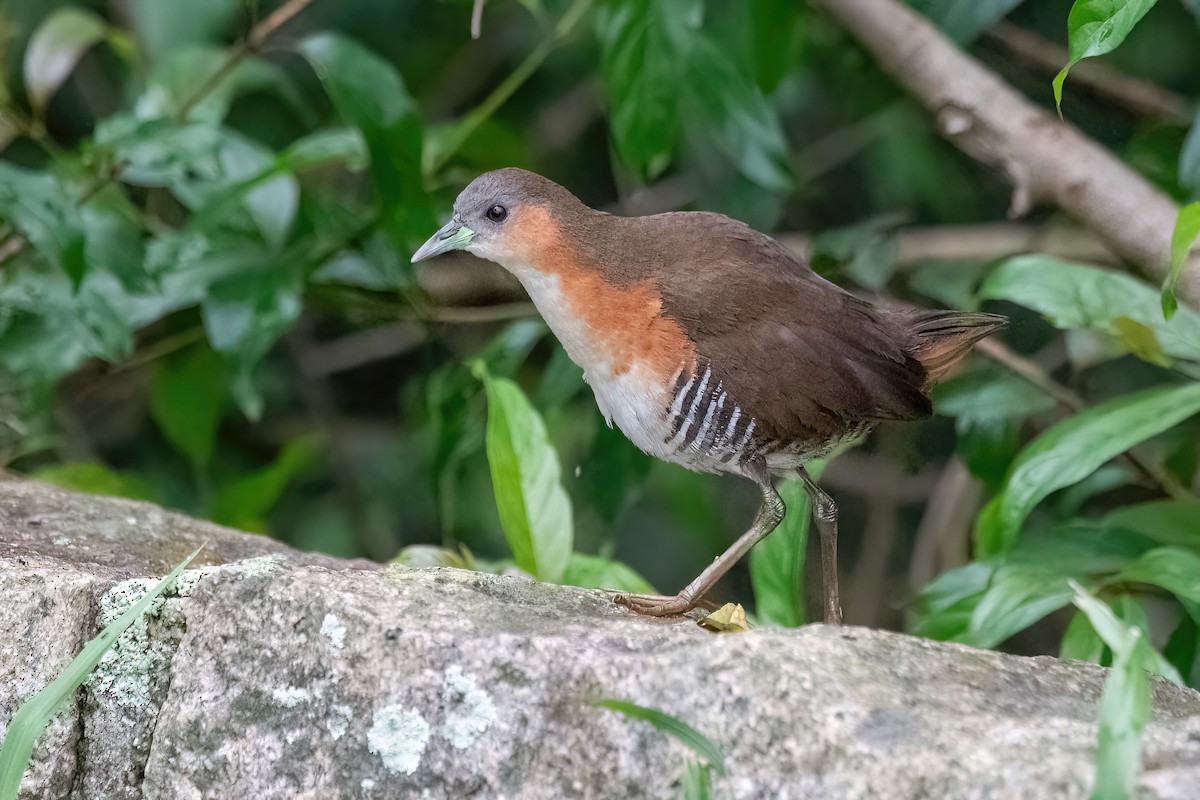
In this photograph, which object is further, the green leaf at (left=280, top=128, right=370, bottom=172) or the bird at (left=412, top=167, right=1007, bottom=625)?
the green leaf at (left=280, top=128, right=370, bottom=172)

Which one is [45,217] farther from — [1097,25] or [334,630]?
[1097,25]

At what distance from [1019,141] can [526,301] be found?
1.35 metres

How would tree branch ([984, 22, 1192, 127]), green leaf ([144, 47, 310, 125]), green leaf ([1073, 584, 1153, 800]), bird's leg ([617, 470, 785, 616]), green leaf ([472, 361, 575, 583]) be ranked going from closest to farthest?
green leaf ([1073, 584, 1153, 800]) → bird's leg ([617, 470, 785, 616]) → green leaf ([472, 361, 575, 583]) → green leaf ([144, 47, 310, 125]) → tree branch ([984, 22, 1192, 127])

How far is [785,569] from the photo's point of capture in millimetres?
2328

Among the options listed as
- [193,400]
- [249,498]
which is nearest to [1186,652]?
[249,498]

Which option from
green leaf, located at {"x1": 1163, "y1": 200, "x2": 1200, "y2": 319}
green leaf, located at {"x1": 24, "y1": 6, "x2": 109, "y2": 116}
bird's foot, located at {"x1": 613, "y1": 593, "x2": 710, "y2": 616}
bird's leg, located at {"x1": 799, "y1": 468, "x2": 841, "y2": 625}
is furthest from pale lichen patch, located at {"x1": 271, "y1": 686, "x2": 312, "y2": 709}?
green leaf, located at {"x1": 24, "y1": 6, "x2": 109, "y2": 116}

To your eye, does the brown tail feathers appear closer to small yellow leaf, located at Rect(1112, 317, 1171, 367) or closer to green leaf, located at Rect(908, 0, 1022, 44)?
small yellow leaf, located at Rect(1112, 317, 1171, 367)

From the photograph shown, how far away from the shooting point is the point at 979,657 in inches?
64.2

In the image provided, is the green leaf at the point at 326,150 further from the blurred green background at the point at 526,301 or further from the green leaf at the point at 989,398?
the green leaf at the point at 989,398

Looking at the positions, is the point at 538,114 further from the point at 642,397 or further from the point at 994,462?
the point at 642,397

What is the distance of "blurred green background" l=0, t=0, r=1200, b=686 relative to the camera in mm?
2445

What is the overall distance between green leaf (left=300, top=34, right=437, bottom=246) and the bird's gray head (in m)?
0.88

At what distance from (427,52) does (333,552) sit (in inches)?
65.0

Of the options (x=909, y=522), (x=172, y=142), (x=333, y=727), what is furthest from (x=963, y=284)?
(x=333, y=727)
